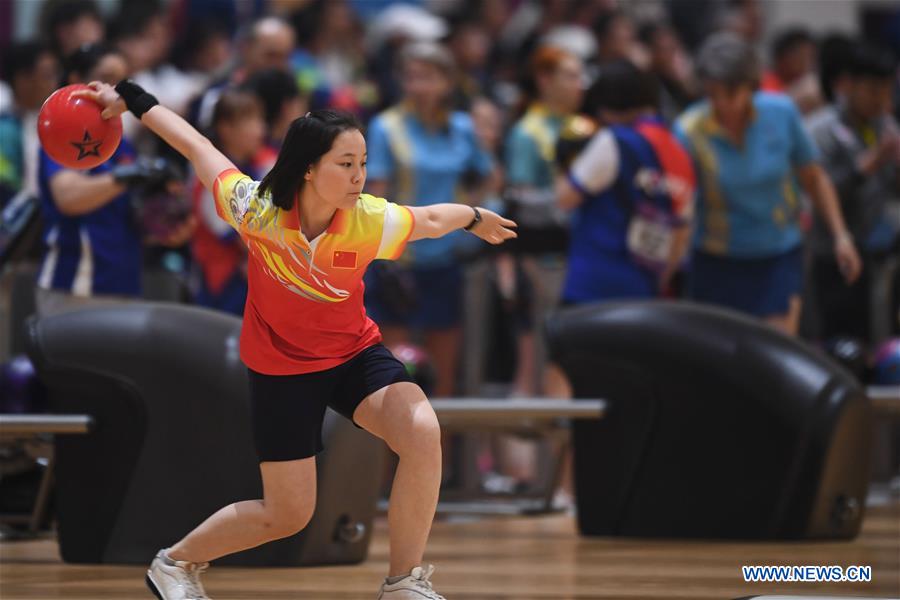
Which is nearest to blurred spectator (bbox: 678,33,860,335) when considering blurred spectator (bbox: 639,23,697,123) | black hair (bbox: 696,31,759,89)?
black hair (bbox: 696,31,759,89)

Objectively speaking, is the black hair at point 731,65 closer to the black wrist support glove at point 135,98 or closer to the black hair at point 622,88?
the black hair at point 622,88

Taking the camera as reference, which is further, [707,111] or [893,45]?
[893,45]

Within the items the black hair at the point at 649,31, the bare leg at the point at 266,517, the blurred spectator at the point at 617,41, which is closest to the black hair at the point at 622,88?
the blurred spectator at the point at 617,41

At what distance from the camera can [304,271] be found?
4258 millimetres

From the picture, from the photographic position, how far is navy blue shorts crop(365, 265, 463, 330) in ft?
26.1

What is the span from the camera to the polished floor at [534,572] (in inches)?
190

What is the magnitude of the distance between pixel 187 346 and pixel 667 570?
181cm

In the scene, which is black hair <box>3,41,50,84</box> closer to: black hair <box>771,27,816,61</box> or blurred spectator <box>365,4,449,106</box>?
blurred spectator <box>365,4,449,106</box>

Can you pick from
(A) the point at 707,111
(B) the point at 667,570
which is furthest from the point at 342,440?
(A) the point at 707,111

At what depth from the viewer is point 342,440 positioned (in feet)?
18.5

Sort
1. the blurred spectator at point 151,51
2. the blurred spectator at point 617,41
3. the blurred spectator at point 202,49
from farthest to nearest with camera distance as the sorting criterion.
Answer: the blurred spectator at point 617,41 < the blurred spectator at point 202,49 < the blurred spectator at point 151,51

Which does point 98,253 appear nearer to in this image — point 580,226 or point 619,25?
point 580,226

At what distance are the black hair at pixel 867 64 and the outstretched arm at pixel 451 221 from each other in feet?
16.2

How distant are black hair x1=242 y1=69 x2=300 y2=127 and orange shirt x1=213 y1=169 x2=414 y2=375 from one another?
10.2ft
